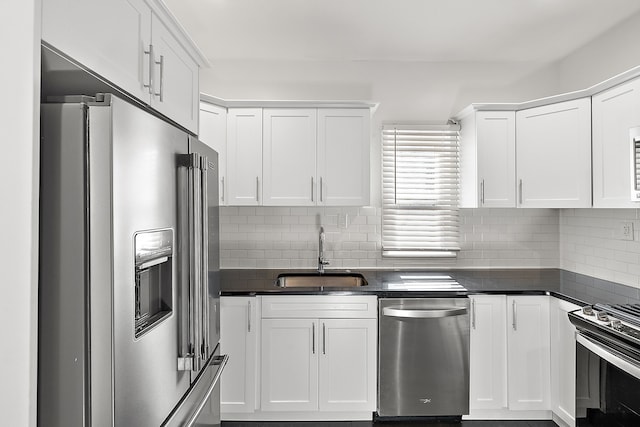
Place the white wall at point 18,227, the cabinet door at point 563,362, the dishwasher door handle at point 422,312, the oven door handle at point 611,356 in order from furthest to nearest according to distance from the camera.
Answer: the dishwasher door handle at point 422,312, the cabinet door at point 563,362, the oven door handle at point 611,356, the white wall at point 18,227

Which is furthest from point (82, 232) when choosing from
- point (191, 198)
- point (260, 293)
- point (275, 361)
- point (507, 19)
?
point (507, 19)

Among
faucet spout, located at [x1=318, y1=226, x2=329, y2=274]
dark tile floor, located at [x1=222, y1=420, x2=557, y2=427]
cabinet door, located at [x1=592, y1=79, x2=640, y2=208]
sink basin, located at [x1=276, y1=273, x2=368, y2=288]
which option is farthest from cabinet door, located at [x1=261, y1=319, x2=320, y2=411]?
cabinet door, located at [x1=592, y1=79, x2=640, y2=208]

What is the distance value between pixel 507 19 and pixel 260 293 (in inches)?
Result: 93.2

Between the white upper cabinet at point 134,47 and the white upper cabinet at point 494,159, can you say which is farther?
the white upper cabinet at point 494,159

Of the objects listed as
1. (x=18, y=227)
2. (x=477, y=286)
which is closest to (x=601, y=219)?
(x=477, y=286)

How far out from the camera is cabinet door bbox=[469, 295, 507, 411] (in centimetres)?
280

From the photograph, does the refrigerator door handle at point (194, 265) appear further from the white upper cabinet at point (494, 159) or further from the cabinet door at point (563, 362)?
the white upper cabinet at point (494, 159)

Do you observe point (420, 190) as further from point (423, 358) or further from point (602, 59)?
point (602, 59)

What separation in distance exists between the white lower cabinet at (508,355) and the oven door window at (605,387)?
493 mm

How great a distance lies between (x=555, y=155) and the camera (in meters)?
2.93

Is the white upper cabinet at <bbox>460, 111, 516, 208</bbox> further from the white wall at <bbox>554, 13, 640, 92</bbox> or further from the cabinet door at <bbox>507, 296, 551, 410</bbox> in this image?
the cabinet door at <bbox>507, 296, 551, 410</bbox>

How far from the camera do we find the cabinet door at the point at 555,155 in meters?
2.78

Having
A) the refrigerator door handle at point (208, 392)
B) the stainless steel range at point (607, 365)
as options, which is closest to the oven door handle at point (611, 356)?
the stainless steel range at point (607, 365)

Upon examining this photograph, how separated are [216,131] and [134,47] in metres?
1.72
